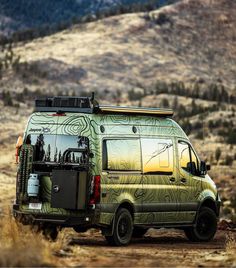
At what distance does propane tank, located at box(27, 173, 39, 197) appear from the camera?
15.3 metres

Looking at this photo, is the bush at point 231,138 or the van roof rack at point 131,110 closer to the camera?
the van roof rack at point 131,110

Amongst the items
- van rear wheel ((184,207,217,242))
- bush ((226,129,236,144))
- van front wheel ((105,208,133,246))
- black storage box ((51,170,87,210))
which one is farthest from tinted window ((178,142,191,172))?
bush ((226,129,236,144))

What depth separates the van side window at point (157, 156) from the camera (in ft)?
54.2

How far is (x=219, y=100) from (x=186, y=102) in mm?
2474

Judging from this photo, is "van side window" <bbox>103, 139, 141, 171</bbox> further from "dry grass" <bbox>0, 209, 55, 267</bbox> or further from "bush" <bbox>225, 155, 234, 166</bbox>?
"bush" <bbox>225, 155, 234, 166</bbox>

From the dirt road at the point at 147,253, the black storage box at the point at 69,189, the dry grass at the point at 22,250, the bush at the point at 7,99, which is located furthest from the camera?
the bush at the point at 7,99

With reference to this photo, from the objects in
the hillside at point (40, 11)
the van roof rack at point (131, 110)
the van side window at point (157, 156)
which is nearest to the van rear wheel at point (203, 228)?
the van side window at point (157, 156)

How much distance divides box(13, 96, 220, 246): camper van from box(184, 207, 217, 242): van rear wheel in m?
0.92

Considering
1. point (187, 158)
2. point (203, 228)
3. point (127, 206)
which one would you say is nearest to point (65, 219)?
point (127, 206)

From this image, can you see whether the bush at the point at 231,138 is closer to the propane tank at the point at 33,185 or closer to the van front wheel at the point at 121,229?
the van front wheel at the point at 121,229

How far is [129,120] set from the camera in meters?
16.3

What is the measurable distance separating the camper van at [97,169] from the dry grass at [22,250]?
195cm

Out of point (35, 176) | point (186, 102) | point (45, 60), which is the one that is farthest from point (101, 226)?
point (45, 60)

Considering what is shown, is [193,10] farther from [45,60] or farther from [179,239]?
[179,239]
